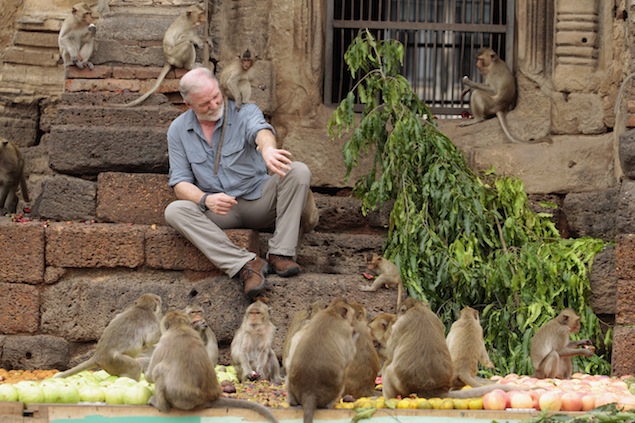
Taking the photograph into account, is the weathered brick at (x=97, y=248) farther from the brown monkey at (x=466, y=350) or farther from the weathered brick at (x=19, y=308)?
the brown monkey at (x=466, y=350)

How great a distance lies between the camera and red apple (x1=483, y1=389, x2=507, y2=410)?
26.6ft

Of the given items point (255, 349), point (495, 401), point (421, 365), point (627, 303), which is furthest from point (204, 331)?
point (627, 303)

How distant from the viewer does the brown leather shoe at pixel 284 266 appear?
10.4 meters

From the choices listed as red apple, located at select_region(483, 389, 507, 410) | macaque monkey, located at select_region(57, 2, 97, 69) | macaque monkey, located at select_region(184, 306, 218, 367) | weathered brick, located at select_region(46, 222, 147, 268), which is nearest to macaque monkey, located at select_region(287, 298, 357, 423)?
red apple, located at select_region(483, 389, 507, 410)

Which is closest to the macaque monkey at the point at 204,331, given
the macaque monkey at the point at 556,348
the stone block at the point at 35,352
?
the stone block at the point at 35,352

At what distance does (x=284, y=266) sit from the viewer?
1045 centimetres

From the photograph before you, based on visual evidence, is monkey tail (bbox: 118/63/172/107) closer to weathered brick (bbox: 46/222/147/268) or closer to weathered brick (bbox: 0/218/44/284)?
weathered brick (bbox: 46/222/147/268)

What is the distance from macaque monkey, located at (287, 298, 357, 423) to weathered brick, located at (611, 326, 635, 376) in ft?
9.66

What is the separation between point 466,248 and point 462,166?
862 millimetres

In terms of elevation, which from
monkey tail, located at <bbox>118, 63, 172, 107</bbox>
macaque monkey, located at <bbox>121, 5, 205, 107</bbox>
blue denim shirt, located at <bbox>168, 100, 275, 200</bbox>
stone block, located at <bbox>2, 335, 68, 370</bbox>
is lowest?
stone block, located at <bbox>2, 335, 68, 370</bbox>

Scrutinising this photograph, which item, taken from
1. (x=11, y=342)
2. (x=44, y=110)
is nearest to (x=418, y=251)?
(x=11, y=342)

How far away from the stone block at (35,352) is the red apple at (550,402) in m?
4.13

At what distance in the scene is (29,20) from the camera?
47.0 ft

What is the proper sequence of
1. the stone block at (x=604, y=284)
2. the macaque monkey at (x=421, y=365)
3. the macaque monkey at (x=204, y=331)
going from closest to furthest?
the macaque monkey at (x=421, y=365)
the macaque monkey at (x=204, y=331)
the stone block at (x=604, y=284)
